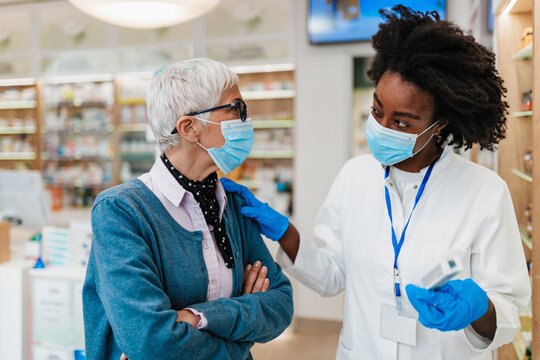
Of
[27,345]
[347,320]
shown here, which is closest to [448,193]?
[347,320]

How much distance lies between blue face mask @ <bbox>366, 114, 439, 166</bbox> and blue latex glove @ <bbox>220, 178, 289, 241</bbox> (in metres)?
0.40

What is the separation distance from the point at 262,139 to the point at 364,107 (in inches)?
56.2

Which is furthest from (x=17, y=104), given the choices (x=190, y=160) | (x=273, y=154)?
(x=190, y=160)

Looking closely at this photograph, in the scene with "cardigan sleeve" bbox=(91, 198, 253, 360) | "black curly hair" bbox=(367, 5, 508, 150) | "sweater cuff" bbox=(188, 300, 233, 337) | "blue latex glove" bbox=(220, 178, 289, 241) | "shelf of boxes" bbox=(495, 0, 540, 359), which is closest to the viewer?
"cardigan sleeve" bbox=(91, 198, 253, 360)

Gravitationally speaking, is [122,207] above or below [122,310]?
above

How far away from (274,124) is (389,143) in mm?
3763

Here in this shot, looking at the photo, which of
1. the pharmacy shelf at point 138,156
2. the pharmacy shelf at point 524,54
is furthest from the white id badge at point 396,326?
the pharmacy shelf at point 138,156

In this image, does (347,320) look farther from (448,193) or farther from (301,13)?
(301,13)

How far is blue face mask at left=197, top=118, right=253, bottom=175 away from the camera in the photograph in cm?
137

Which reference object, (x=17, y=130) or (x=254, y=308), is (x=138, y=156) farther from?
(x=254, y=308)

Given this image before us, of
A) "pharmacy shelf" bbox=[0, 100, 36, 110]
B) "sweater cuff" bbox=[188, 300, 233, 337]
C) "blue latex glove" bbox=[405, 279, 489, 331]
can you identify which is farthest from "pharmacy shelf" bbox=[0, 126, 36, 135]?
"blue latex glove" bbox=[405, 279, 489, 331]

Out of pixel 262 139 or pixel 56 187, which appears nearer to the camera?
pixel 262 139

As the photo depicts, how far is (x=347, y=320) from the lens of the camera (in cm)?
154

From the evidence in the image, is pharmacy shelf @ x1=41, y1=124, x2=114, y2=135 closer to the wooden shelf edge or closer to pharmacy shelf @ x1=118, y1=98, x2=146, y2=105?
pharmacy shelf @ x1=118, y1=98, x2=146, y2=105
